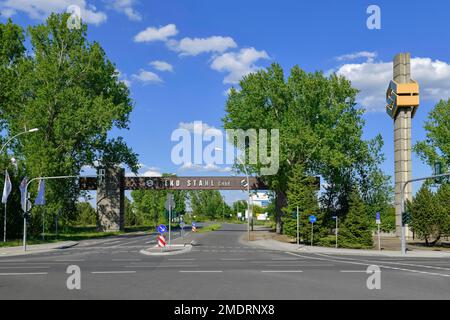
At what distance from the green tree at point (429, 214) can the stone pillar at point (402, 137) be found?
1421 cm

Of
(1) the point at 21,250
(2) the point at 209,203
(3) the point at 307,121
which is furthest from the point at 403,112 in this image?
(2) the point at 209,203

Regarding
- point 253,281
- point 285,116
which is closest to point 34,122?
point 285,116

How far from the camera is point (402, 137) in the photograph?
188 ft

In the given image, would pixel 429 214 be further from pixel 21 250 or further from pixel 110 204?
pixel 110 204

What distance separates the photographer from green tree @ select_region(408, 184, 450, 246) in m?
40.3

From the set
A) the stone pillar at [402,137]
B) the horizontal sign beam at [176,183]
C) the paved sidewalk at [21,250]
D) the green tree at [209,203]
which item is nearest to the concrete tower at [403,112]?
the stone pillar at [402,137]

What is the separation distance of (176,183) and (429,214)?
1518 inches

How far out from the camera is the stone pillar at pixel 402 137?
56469 millimetres

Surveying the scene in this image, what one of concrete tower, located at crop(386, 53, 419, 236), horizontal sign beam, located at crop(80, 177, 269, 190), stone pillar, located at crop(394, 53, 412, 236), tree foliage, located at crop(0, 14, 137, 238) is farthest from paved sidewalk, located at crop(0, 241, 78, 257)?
concrete tower, located at crop(386, 53, 419, 236)

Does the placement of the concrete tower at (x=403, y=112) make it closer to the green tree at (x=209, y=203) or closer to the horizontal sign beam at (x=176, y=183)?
the horizontal sign beam at (x=176, y=183)

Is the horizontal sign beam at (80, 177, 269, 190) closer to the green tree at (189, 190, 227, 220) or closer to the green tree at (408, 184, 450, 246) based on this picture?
the green tree at (408, 184, 450, 246)

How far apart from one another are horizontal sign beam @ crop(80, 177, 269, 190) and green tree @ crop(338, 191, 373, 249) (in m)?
28.9

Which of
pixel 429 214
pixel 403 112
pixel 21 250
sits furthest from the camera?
pixel 403 112
